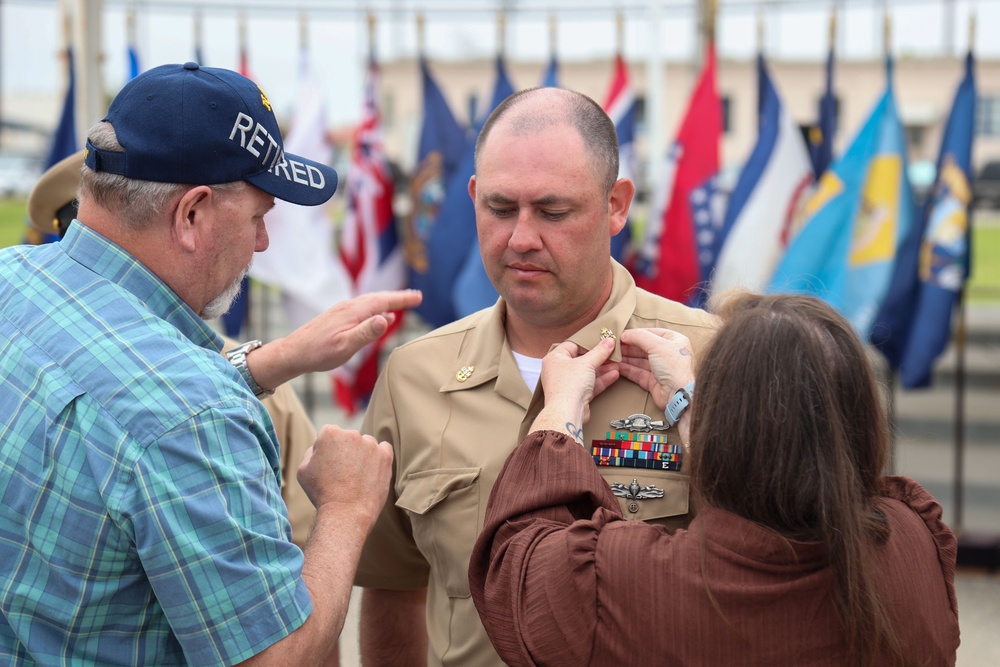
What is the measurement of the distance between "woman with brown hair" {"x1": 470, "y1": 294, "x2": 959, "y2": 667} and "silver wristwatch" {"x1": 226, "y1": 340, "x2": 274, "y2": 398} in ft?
3.09

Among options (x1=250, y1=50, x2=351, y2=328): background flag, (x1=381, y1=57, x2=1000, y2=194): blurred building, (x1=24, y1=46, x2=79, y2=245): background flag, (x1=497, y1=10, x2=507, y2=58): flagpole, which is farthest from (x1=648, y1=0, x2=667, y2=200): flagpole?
(x1=381, y1=57, x2=1000, y2=194): blurred building

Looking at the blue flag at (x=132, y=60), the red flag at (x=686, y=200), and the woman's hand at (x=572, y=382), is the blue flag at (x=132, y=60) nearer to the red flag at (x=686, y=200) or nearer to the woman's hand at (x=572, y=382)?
the red flag at (x=686, y=200)

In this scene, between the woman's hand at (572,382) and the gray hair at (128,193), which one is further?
the woman's hand at (572,382)

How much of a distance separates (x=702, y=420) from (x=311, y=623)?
2.47 ft

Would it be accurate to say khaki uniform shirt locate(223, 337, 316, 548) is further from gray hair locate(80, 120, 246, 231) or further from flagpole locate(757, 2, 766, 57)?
Answer: flagpole locate(757, 2, 766, 57)

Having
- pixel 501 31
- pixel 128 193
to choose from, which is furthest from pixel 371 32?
pixel 128 193

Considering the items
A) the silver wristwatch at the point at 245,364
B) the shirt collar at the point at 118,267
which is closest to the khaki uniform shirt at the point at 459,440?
the silver wristwatch at the point at 245,364

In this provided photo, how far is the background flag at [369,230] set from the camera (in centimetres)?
692

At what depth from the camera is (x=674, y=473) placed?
85.6 inches

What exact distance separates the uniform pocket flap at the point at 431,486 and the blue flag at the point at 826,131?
194 inches

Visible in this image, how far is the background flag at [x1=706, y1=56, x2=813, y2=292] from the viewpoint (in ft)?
20.5

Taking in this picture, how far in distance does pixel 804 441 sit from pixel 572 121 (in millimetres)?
1058

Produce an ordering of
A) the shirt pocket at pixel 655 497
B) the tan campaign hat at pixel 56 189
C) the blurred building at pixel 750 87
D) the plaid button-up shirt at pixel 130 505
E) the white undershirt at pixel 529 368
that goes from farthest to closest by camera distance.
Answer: the blurred building at pixel 750 87, the tan campaign hat at pixel 56 189, the white undershirt at pixel 529 368, the shirt pocket at pixel 655 497, the plaid button-up shirt at pixel 130 505

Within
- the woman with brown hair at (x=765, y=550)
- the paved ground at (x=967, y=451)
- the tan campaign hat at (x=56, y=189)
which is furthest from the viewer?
the paved ground at (x=967, y=451)
